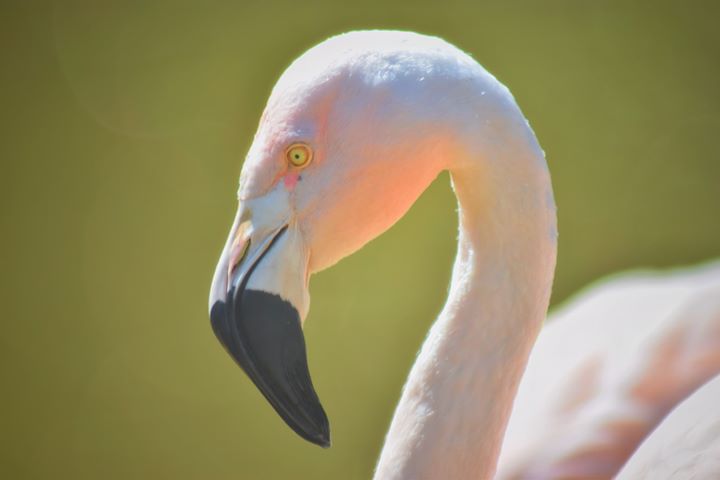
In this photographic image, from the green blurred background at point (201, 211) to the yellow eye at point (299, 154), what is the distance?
1.92 m

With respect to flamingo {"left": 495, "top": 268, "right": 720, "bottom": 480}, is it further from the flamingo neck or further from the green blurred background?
the green blurred background

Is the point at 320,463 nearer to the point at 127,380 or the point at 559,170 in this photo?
the point at 127,380

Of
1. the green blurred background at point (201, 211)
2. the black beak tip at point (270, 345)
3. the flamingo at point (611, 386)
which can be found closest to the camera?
the black beak tip at point (270, 345)

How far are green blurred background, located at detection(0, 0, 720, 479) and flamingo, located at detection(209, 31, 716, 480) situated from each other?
1.85 meters

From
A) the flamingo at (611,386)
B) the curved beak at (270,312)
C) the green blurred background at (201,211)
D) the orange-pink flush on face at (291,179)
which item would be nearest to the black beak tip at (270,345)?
the curved beak at (270,312)

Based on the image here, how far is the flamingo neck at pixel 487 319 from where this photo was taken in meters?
0.88

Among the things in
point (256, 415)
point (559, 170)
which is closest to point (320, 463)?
point (256, 415)

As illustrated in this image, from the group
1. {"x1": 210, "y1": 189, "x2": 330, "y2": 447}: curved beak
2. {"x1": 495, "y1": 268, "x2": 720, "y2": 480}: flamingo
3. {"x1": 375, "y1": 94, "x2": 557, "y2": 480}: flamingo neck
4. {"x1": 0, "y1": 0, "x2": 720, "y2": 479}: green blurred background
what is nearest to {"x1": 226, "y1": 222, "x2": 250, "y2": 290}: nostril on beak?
{"x1": 210, "y1": 189, "x2": 330, "y2": 447}: curved beak

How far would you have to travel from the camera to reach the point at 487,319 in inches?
35.7

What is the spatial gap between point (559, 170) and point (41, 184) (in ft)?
5.63

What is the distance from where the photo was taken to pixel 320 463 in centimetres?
272

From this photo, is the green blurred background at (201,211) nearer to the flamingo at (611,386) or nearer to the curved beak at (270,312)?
the flamingo at (611,386)

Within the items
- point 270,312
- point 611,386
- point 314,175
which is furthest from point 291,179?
point 611,386

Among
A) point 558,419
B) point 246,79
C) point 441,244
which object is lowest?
point 558,419
